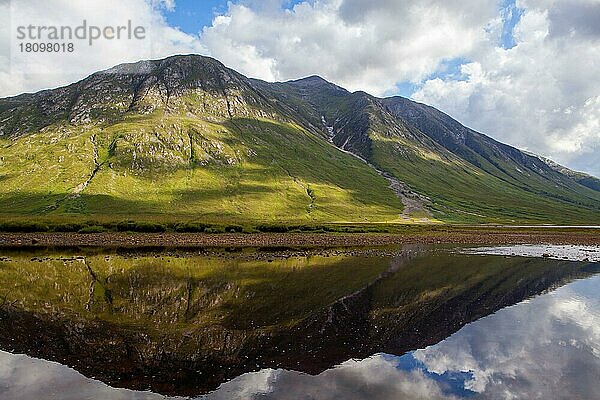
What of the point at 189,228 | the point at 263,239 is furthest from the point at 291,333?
the point at 189,228

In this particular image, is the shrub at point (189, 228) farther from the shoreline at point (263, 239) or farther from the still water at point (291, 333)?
the still water at point (291, 333)

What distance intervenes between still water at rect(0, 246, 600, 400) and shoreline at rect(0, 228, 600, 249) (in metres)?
30.8

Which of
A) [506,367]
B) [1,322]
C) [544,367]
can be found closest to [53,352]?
[1,322]

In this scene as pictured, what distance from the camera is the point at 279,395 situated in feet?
77.6

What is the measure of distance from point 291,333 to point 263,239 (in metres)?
74.6

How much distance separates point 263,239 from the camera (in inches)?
4294

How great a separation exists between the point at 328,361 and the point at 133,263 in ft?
165

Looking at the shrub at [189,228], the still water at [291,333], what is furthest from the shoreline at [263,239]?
the still water at [291,333]

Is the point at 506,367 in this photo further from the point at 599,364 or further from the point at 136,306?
the point at 136,306

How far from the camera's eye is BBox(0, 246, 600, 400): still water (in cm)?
2558

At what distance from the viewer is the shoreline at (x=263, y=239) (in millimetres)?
97188

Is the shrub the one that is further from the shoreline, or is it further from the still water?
the still water

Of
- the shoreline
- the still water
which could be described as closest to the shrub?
the shoreline

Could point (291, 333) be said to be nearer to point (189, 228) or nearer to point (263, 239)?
point (263, 239)
